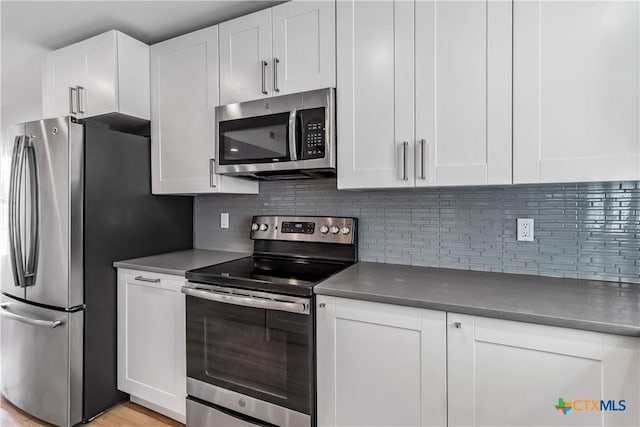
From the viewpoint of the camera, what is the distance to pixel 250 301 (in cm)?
155

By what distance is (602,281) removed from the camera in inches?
59.0

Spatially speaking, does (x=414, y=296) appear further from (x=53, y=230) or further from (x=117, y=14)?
(x=117, y=14)

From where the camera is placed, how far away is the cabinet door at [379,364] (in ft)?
4.12

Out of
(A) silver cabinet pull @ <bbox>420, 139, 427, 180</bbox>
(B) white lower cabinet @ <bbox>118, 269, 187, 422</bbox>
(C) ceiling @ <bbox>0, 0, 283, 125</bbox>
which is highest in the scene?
(C) ceiling @ <bbox>0, 0, 283, 125</bbox>

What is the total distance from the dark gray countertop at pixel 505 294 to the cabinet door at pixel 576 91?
0.45 metres

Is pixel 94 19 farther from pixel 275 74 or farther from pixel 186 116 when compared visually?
pixel 275 74

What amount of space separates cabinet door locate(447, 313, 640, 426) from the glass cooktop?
648mm

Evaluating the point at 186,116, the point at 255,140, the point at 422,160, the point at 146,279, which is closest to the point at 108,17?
the point at 186,116

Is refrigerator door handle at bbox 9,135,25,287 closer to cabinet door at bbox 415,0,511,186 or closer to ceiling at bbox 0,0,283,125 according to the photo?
ceiling at bbox 0,0,283,125

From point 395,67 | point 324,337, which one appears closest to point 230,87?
point 395,67

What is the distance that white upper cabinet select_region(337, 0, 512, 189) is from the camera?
139 cm

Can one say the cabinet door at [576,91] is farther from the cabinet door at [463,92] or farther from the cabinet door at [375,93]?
the cabinet door at [375,93]

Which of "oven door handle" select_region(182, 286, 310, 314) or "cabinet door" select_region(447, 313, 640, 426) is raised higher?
"oven door handle" select_region(182, 286, 310, 314)

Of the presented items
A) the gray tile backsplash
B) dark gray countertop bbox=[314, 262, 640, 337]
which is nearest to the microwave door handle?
the gray tile backsplash
